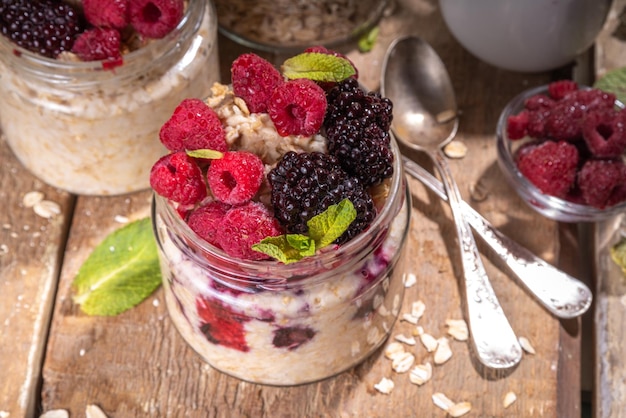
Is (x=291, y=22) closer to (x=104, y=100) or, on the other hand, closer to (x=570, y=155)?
(x=104, y=100)

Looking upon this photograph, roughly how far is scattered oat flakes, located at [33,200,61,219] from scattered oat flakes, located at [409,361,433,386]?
69 centimetres

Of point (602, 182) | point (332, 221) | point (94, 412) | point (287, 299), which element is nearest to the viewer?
point (332, 221)

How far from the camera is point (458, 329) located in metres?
1.50

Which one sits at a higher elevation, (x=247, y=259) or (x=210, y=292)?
(x=247, y=259)

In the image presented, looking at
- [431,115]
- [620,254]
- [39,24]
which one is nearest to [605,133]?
[620,254]

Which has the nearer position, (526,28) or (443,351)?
(443,351)

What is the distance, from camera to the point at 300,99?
1.19 meters

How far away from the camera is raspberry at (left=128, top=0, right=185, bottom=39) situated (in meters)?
1.42

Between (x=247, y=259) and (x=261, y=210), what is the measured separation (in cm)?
7

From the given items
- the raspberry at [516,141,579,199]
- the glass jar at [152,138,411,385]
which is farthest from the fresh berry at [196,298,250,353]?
the raspberry at [516,141,579,199]

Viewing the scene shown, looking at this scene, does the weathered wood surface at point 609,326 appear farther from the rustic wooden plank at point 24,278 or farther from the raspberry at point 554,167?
the rustic wooden plank at point 24,278

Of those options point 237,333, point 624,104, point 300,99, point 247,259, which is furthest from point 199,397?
point 624,104

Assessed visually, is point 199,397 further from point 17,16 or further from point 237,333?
point 17,16

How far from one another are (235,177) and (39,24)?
498 millimetres
